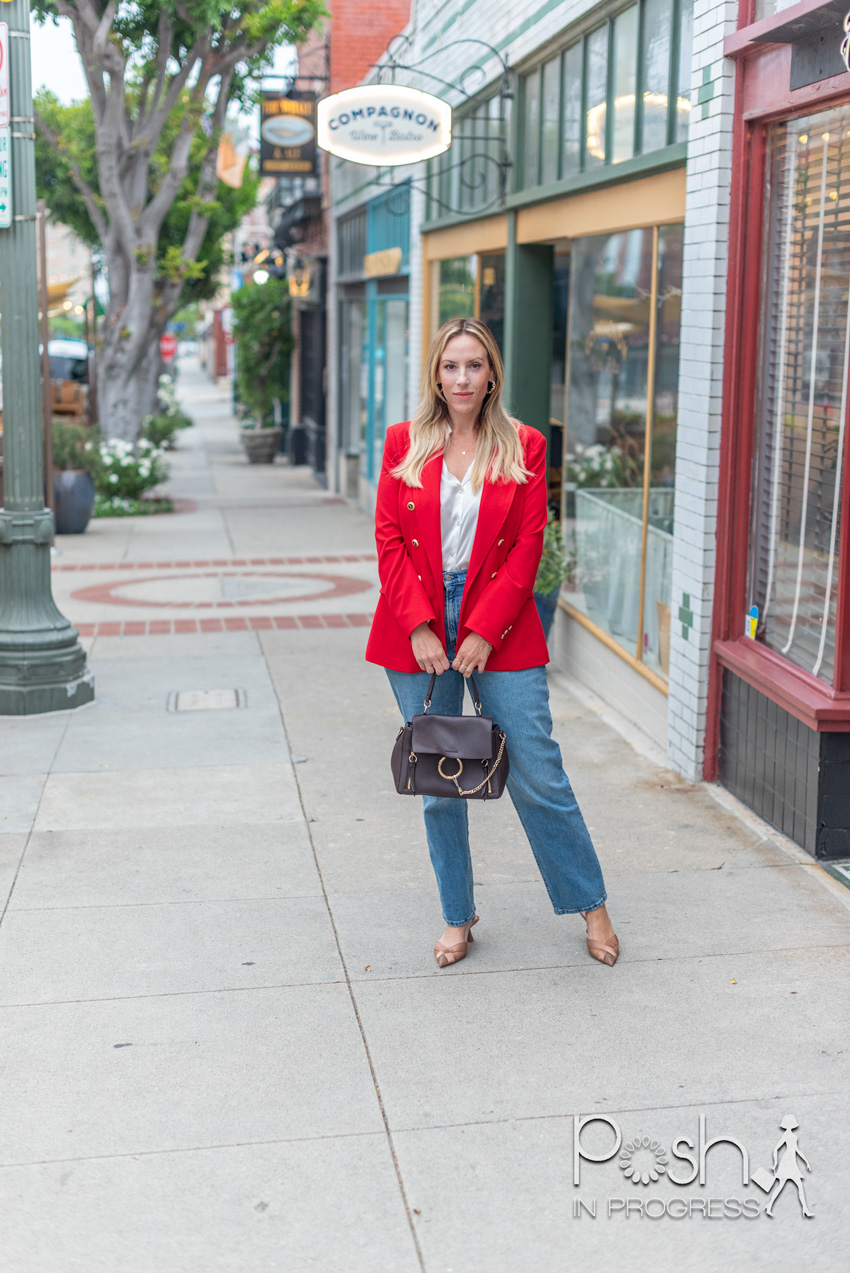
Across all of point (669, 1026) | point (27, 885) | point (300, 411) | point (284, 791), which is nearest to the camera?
point (669, 1026)

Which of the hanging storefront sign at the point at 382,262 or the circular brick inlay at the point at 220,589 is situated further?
the hanging storefront sign at the point at 382,262

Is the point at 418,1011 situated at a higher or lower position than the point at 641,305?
lower

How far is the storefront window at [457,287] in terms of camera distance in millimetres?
10929

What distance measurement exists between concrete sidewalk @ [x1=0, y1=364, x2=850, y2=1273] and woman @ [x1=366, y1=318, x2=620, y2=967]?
59 cm

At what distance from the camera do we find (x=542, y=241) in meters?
8.78

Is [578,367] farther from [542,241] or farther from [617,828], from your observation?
[617,828]

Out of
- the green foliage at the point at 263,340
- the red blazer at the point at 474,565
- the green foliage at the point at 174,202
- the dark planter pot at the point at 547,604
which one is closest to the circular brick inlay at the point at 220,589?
the dark planter pot at the point at 547,604

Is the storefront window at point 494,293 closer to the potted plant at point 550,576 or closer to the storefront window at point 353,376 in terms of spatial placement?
the potted plant at point 550,576

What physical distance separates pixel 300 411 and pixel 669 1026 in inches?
888

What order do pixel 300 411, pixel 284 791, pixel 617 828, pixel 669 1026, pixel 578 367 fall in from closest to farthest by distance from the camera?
pixel 669 1026
pixel 617 828
pixel 284 791
pixel 578 367
pixel 300 411

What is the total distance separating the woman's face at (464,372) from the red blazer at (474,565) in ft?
0.56

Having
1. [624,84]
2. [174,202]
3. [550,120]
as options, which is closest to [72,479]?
[550,120]

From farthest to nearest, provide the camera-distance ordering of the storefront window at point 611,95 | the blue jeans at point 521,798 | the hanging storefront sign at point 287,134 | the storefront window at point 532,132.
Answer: the hanging storefront sign at point 287,134 < the storefront window at point 532,132 < the storefront window at point 611,95 < the blue jeans at point 521,798

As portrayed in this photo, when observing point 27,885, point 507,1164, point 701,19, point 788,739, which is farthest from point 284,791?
point 701,19
